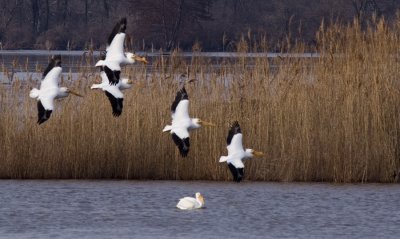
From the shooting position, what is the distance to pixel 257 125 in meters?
15.3

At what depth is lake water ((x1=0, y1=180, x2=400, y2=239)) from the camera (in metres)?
A: 11.8

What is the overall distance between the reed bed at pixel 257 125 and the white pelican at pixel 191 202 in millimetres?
1999

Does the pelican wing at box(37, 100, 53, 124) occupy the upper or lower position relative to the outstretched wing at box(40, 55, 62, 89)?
lower

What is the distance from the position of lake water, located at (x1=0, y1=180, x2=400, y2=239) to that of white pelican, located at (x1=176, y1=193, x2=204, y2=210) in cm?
7

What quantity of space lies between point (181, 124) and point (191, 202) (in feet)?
3.16

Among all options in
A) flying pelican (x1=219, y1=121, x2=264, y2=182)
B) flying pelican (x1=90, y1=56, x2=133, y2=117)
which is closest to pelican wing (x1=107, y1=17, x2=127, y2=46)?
flying pelican (x1=90, y1=56, x2=133, y2=117)

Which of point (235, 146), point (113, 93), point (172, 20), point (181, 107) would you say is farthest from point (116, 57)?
point (172, 20)

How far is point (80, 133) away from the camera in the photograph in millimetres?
15391

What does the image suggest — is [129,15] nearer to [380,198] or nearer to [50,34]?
[50,34]

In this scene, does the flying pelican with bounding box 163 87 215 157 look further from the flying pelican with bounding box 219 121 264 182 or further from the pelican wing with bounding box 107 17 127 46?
the pelican wing with bounding box 107 17 127 46

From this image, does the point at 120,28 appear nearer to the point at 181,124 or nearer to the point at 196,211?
the point at 181,124

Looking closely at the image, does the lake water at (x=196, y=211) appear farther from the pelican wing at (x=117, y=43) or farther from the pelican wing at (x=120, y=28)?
the pelican wing at (x=120, y=28)

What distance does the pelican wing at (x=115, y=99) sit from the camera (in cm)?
1195

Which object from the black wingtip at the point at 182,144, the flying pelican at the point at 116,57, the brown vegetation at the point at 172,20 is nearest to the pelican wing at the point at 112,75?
the flying pelican at the point at 116,57
